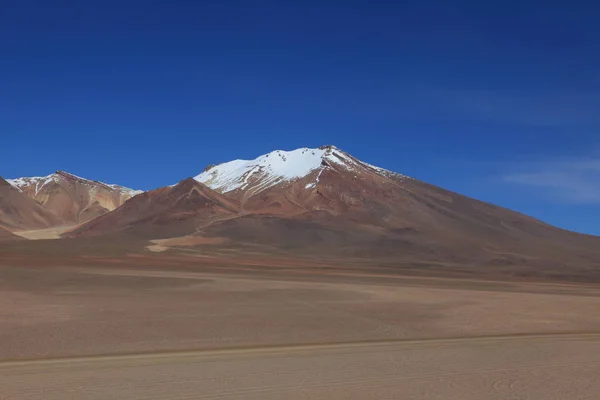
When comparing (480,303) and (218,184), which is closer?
(480,303)

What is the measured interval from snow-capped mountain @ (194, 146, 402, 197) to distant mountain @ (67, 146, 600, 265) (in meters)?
0.36

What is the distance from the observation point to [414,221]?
429 feet

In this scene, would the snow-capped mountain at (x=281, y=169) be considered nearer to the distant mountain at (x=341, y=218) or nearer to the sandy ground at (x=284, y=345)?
the distant mountain at (x=341, y=218)

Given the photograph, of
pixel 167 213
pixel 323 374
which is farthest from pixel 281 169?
pixel 323 374

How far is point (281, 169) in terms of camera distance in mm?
174375

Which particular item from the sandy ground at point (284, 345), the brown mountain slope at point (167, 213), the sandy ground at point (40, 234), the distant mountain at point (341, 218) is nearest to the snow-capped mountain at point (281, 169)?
the distant mountain at point (341, 218)

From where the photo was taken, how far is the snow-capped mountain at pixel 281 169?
536 ft

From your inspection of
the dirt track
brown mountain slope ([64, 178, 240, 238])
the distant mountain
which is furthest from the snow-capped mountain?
the dirt track

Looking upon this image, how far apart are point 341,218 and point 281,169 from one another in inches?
2081

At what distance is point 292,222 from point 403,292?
280 feet

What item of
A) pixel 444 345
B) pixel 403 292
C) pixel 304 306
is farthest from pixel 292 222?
pixel 444 345

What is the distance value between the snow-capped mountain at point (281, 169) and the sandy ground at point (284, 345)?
415 ft

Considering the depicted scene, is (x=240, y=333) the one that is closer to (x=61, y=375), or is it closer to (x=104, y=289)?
(x=61, y=375)

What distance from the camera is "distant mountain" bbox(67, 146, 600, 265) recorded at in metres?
107
